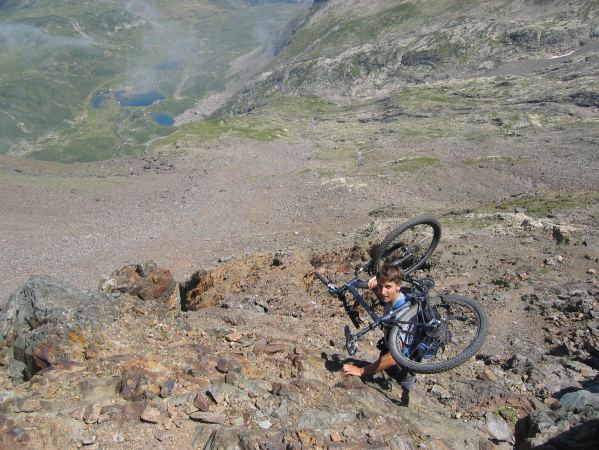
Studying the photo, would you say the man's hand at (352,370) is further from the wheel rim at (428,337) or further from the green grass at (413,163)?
the green grass at (413,163)

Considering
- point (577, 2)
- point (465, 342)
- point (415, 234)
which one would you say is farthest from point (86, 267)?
point (577, 2)

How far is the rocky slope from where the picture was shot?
8.00 meters

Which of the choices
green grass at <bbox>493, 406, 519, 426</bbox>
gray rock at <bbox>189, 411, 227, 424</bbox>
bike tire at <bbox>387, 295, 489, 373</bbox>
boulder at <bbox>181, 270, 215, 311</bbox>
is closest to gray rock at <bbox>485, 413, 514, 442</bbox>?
green grass at <bbox>493, 406, 519, 426</bbox>

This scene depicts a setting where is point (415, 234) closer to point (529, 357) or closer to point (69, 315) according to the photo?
point (529, 357)

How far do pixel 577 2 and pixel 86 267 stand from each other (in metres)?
167

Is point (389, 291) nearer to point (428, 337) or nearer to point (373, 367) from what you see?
point (428, 337)

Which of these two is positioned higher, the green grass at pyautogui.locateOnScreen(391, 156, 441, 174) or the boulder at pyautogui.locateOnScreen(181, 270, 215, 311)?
Answer: the boulder at pyautogui.locateOnScreen(181, 270, 215, 311)

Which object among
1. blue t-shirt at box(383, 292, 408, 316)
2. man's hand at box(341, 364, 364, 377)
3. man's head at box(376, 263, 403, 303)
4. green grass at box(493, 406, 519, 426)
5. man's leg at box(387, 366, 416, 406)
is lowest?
green grass at box(493, 406, 519, 426)

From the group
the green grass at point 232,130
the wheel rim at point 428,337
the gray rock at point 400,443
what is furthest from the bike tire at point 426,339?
the green grass at point 232,130

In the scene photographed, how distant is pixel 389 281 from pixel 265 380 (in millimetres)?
3298

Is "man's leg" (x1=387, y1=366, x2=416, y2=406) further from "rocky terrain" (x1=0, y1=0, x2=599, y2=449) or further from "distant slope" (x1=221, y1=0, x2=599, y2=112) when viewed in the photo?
"distant slope" (x1=221, y1=0, x2=599, y2=112)

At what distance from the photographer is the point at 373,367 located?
32.6 feet

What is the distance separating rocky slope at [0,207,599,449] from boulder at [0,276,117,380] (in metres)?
0.04

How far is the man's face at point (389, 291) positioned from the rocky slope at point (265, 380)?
2.00m
